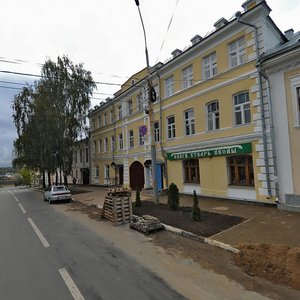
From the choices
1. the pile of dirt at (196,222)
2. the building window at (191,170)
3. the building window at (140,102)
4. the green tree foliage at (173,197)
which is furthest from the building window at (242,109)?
the building window at (140,102)

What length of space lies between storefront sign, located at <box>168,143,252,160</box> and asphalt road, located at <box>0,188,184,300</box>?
8763 mm

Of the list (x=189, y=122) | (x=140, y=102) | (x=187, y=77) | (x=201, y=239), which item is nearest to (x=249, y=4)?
(x=187, y=77)

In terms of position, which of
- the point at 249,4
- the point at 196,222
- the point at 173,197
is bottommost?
the point at 196,222

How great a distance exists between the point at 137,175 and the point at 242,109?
43.3ft

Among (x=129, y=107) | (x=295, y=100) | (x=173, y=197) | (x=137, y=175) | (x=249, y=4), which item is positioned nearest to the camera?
(x=295, y=100)

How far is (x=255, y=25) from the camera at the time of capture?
13992 millimetres

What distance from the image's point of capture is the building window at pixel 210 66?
16.8m

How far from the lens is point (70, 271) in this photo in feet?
20.2

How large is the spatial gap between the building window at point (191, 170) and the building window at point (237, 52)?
6.37 meters

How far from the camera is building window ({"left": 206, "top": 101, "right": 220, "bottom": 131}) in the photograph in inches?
653

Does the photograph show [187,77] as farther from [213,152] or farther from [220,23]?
[213,152]

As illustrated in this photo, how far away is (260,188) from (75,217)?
9.33 metres

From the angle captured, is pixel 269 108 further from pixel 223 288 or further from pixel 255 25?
pixel 223 288

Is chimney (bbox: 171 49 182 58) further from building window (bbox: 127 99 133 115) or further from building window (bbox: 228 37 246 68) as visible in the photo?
building window (bbox: 127 99 133 115)
